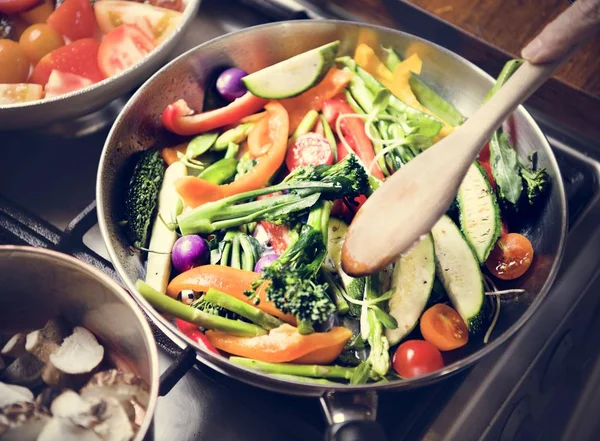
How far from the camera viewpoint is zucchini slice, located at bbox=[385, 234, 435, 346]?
2.92ft

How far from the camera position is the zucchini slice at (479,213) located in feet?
3.10

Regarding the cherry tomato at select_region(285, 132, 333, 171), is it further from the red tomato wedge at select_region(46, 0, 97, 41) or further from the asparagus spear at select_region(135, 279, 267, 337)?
the red tomato wedge at select_region(46, 0, 97, 41)

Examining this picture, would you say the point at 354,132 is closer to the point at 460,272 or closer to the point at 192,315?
the point at 460,272

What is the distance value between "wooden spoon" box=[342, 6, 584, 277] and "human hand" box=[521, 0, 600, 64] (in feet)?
0.05

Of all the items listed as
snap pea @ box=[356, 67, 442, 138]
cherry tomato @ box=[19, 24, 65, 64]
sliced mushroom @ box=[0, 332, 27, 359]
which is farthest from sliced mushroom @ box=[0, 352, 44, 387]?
snap pea @ box=[356, 67, 442, 138]

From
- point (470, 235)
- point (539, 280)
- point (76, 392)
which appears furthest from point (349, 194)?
point (76, 392)

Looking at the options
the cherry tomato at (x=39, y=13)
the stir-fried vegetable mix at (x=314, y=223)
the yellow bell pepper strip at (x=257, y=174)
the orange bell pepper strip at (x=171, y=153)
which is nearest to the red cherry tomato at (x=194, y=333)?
the stir-fried vegetable mix at (x=314, y=223)

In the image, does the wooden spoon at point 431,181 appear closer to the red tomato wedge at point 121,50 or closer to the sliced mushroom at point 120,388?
the sliced mushroom at point 120,388

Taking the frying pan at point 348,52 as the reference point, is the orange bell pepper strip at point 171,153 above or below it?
below

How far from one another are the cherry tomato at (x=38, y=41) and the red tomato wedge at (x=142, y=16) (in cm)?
12

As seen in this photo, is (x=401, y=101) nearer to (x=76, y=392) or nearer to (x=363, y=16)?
(x=363, y=16)

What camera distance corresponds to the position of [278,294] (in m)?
0.82

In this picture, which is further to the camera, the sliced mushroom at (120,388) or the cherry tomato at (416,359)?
the cherry tomato at (416,359)

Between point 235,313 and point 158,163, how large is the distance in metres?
0.35
